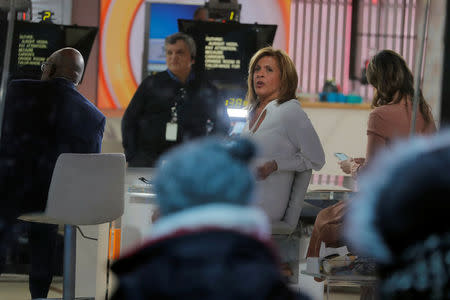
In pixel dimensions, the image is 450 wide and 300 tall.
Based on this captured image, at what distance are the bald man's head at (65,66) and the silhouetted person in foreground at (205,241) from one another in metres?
2.39

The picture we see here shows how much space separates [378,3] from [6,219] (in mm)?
5779

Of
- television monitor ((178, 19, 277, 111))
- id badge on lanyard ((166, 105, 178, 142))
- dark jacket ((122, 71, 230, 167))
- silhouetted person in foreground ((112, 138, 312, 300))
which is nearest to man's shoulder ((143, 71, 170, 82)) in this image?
dark jacket ((122, 71, 230, 167))

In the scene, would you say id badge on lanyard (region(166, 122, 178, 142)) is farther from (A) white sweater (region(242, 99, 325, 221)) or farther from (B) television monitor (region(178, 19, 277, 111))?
(A) white sweater (region(242, 99, 325, 221))

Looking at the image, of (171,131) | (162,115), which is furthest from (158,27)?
(171,131)

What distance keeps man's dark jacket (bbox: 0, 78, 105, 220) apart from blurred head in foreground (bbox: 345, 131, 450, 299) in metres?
2.25

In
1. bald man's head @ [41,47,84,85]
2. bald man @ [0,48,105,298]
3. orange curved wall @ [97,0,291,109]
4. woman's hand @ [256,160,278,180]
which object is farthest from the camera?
orange curved wall @ [97,0,291,109]

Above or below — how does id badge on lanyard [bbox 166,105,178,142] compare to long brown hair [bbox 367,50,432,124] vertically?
below

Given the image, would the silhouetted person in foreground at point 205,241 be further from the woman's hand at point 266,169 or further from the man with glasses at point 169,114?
the man with glasses at point 169,114

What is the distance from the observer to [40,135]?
294 cm

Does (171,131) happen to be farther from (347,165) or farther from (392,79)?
(392,79)

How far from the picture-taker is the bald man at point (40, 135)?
111 inches

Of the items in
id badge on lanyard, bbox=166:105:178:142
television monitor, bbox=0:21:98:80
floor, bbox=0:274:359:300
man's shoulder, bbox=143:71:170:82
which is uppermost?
television monitor, bbox=0:21:98:80

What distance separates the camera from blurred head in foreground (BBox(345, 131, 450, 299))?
69cm

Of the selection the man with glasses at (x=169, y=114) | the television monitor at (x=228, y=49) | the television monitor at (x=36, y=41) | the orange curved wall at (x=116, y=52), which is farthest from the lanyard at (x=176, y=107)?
the orange curved wall at (x=116, y=52)
